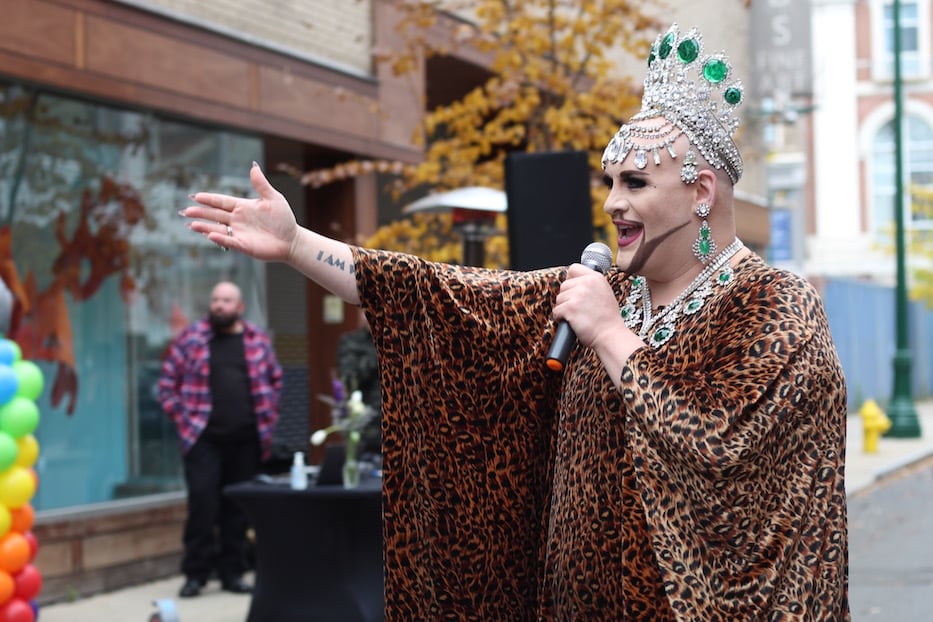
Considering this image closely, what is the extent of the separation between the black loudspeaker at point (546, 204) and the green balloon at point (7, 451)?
2.47 metres

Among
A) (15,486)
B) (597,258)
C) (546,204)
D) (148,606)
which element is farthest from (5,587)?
(597,258)

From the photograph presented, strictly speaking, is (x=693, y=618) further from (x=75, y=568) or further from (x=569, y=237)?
(x=75, y=568)

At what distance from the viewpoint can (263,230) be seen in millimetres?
2922

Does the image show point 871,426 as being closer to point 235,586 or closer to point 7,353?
point 235,586

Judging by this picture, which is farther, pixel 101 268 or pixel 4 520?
pixel 101 268

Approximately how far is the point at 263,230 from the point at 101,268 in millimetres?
6895

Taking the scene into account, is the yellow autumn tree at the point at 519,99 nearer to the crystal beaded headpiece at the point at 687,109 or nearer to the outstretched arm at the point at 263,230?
the crystal beaded headpiece at the point at 687,109

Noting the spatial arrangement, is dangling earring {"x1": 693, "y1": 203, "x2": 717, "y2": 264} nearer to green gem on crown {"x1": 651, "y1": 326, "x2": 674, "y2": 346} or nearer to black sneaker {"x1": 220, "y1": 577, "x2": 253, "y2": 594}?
green gem on crown {"x1": 651, "y1": 326, "x2": 674, "y2": 346}

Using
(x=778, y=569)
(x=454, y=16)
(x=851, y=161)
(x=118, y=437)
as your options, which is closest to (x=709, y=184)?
(x=778, y=569)

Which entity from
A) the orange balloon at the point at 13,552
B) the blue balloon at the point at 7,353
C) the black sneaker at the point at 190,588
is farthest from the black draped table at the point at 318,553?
the black sneaker at the point at 190,588

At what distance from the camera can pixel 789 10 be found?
21.7 meters

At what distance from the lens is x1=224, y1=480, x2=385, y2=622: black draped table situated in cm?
684

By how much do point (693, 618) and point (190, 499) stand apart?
666cm

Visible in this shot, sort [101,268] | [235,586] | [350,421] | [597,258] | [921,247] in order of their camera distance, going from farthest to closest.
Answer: [921,247] → [101,268] → [235,586] → [350,421] → [597,258]
